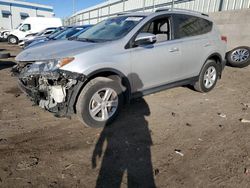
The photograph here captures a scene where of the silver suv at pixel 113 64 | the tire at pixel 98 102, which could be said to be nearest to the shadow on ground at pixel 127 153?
the tire at pixel 98 102

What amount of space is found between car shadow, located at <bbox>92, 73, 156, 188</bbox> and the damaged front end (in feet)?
2.53

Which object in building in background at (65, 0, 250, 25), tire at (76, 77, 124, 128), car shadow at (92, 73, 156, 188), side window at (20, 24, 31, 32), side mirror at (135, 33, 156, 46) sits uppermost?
building in background at (65, 0, 250, 25)

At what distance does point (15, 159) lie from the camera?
9.95 feet

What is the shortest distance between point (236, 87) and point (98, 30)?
433 centimetres

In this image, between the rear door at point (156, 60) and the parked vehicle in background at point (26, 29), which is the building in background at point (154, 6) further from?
the parked vehicle in background at point (26, 29)

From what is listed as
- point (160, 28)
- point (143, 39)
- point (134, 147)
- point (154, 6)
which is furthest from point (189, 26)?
point (154, 6)

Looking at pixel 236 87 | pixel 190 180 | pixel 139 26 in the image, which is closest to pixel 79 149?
pixel 190 180

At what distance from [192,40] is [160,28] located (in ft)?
2.63

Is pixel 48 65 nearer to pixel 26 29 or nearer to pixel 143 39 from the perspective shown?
pixel 143 39

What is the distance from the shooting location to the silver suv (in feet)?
11.6

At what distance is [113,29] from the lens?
4.53 metres

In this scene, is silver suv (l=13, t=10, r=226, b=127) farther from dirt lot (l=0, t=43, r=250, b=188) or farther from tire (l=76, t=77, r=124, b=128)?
dirt lot (l=0, t=43, r=250, b=188)

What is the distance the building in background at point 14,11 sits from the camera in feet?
135

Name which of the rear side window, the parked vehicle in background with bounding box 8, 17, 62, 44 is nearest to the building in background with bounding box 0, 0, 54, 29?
the parked vehicle in background with bounding box 8, 17, 62, 44
